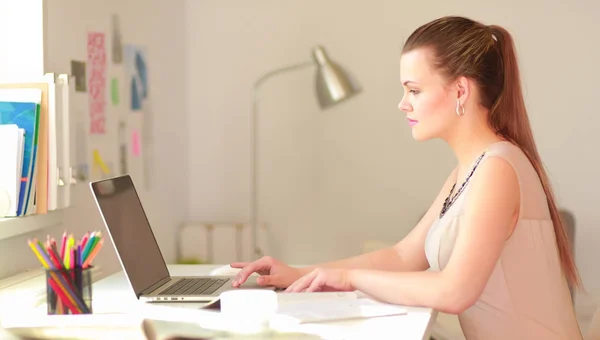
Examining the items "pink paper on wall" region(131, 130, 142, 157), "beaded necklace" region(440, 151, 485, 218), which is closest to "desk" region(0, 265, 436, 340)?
"beaded necklace" region(440, 151, 485, 218)

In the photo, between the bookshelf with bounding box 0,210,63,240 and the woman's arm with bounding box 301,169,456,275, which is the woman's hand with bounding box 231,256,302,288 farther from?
the bookshelf with bounding box 0,210,63,240

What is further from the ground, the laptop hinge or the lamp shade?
the lamp shade

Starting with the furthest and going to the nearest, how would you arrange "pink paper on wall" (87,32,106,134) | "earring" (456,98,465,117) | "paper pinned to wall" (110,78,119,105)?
"paper pinned to wall" (110,78,119,105), "pink paper on wall" (87,32,106,134), "earring" (456,98,465,117)

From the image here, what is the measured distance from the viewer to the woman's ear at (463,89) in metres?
1.80

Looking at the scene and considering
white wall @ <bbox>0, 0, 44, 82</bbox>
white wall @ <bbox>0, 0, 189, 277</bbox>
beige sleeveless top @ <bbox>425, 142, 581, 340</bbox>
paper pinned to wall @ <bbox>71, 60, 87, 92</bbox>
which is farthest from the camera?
paper pinned to wall @ <bbox>71, 60, 87, 92</bbox>

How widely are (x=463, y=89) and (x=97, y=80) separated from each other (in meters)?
1.75

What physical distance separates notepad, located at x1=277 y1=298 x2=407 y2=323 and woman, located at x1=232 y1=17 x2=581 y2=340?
0.18ft

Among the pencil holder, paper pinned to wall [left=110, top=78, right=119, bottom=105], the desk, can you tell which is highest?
paper pinned to wall [left=110, top=78, right=119, bottom=105]

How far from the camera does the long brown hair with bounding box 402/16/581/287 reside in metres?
1.79

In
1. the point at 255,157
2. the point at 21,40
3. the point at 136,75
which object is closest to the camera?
the point at 21,40

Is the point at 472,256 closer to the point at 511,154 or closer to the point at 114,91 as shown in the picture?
the point at 511,154

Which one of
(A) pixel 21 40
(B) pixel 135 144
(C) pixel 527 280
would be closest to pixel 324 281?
(C) pixel 527 280

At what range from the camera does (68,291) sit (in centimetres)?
147

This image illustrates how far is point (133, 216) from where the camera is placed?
6.02 ft
